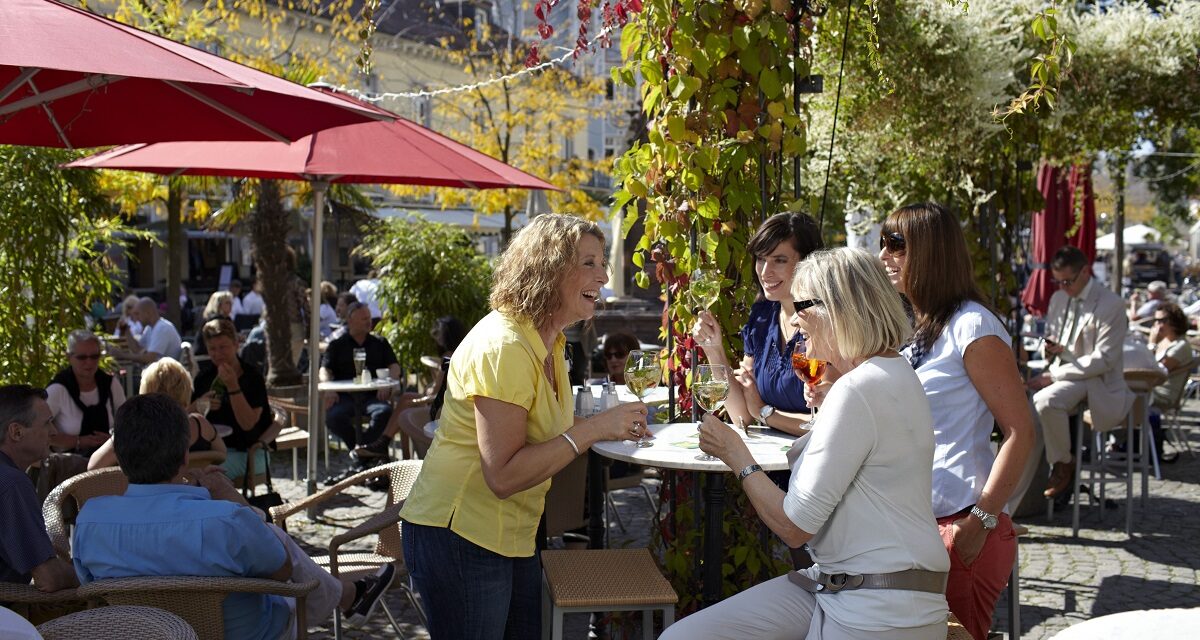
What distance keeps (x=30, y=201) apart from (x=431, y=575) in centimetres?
545

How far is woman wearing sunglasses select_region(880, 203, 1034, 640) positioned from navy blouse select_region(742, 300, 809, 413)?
0.59 meters

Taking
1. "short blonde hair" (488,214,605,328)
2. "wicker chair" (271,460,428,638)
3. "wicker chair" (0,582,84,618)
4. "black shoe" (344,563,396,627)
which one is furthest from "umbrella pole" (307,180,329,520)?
"short blonde hair" (488,214,605,328)

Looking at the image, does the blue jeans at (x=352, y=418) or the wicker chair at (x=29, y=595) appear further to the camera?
the blue jeans at (x=352, y=418)

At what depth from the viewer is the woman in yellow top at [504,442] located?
2.58 metres

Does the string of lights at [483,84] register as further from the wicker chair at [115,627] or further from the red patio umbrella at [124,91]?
the wicker chair at [115,627]

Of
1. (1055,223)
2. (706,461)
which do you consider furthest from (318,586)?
(1055,223)

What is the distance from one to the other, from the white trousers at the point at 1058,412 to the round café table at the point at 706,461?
415 centimetres

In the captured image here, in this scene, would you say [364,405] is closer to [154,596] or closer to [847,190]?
[847,190]

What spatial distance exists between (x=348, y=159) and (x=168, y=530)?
11.1ft

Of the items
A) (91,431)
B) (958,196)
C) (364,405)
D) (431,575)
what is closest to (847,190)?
(958,196)

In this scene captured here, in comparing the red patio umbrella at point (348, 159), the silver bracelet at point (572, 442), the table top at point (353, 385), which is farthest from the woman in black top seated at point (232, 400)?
the silver bracelet at point (572, 442)

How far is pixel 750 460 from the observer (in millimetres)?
2580

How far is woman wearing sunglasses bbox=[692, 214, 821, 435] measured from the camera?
3.53 metres

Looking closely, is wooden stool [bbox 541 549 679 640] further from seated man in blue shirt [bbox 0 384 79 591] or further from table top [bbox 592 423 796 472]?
seated man in blue shirt [bbox 0 384 79 591]
